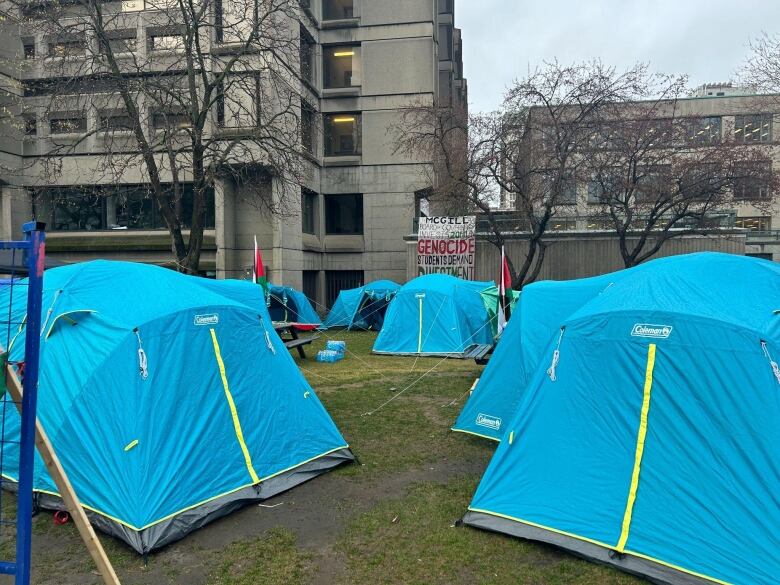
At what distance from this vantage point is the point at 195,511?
4.62 meters

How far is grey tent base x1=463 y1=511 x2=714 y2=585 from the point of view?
12.1ft

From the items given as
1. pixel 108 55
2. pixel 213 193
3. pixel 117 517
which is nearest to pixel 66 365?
pixel 117 517

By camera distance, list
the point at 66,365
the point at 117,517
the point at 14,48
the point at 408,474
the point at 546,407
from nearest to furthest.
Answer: the point at 117,517 → the point at 546,407 → the point at 66,365 → the point at 408,474 → the point at 14,48

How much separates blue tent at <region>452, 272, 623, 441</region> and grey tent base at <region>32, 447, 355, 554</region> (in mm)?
2239

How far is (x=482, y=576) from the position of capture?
399cm

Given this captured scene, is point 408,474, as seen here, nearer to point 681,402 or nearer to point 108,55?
point 681,402

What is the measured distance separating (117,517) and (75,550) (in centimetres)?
49

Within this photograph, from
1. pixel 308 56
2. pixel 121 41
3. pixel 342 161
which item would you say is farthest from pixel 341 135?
pixel 121 41

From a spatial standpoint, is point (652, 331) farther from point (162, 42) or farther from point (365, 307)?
point (162, 42)

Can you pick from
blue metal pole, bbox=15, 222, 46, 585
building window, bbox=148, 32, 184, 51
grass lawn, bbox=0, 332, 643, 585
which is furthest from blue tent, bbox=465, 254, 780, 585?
building window, bbox=148, 32, 184, 51

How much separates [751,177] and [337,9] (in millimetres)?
22052

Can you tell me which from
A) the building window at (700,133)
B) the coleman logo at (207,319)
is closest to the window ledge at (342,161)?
the building window at (700,133)

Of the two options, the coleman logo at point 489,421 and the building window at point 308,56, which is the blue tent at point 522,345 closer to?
the coleman logo at point 489,421

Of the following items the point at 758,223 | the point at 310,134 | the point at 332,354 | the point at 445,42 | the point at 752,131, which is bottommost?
the point at 332,354
